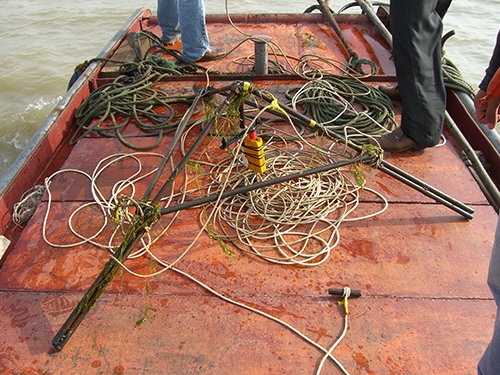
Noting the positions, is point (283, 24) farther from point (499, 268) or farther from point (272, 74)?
point (499, 268)

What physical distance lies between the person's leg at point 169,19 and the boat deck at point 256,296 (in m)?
2.43

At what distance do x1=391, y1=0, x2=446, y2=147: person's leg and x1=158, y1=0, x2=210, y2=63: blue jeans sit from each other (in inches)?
71.4

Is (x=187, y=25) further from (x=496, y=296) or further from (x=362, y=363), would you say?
(x=496, y=296)

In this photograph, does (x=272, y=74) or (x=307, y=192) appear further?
(x=272, y=74)

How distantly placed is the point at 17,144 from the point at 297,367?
5.59 metres

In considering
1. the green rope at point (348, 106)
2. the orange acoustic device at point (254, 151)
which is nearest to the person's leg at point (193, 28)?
the green rope at point (348, 106)

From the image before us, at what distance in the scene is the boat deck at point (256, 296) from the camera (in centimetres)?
166

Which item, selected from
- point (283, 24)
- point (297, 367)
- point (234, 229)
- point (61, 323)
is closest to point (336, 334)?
point (297, 367)

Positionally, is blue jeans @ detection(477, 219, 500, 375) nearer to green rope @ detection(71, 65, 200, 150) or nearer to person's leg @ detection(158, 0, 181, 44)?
green rope @ detection(71, 65, 200, 150)

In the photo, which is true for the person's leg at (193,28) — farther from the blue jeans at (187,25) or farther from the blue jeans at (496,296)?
the blue jeans at (496,296)

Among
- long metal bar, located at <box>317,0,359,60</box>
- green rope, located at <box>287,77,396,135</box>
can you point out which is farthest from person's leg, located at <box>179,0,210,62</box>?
long metal bar, located at <box>317,0,359,60</box>

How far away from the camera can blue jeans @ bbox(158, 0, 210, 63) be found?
11.4 feet

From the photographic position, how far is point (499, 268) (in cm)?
95

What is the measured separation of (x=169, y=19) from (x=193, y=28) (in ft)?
2.93
